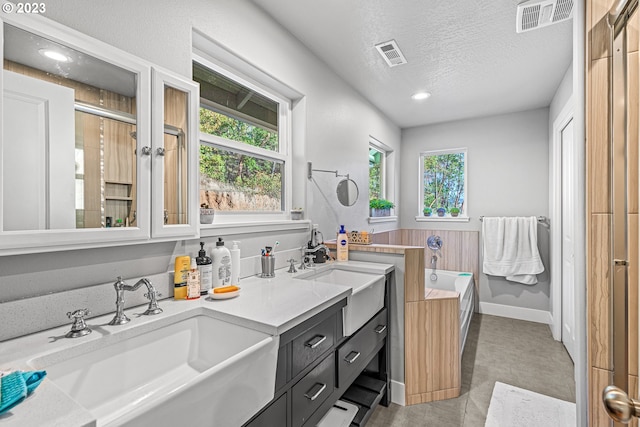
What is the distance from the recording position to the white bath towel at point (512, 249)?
135 inches

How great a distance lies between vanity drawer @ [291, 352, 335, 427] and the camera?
113cm

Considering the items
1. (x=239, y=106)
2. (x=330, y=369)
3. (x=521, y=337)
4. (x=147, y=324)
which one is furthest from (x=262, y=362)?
(x=521, y=337)

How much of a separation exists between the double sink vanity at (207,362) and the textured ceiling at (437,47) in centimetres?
164

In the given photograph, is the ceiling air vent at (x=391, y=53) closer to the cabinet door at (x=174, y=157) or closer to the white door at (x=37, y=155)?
the cabinet door at (x=174, y=157)

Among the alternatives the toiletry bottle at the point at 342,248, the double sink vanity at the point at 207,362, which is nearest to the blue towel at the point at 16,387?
the double sink vanity at the point at 207,362

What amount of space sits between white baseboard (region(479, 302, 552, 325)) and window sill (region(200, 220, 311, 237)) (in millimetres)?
2865

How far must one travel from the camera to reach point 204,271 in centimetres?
138

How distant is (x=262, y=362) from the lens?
93cm

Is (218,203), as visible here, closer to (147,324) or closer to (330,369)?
(147,324)

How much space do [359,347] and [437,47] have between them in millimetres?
2121

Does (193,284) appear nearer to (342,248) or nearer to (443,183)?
(342,248)

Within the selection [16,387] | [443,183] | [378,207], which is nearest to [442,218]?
[443,183]

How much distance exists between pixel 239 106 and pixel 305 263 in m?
1.11

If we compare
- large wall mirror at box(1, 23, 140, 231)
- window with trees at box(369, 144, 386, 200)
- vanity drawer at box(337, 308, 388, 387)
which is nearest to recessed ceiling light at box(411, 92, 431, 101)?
window with trees at box(369, 144, 386, 200)
